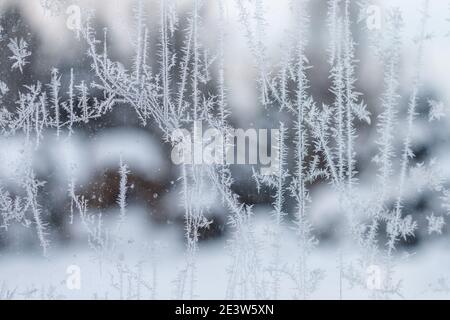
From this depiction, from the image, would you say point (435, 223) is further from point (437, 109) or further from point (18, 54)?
point (18, 54)

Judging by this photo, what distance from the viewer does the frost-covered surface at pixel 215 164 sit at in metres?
1.11

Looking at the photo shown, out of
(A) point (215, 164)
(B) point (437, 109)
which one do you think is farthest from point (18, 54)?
(B) point (437, 109)

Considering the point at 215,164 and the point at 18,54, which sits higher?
the point at 18,54

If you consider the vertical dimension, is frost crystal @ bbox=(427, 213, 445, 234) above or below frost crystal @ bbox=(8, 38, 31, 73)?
below

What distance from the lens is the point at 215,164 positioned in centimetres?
112

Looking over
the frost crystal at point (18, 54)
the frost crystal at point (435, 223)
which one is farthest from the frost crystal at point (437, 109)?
the frost crystal at point (18, 54)

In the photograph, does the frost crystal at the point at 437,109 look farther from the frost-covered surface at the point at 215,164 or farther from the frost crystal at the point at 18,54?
the frost crystal at the point at 18,54

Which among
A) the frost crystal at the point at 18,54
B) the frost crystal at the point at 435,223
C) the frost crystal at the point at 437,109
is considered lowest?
the frost crystal at the point at 435,223

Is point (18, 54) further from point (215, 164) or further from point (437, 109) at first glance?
point (437, 109)

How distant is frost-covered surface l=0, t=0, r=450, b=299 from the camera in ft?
3.65

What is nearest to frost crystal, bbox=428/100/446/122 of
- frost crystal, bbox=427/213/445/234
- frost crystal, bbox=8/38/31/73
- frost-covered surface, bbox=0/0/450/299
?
frost-covered surface, bbox=0/0/450/299

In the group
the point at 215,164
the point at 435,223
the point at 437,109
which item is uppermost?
the point at 437,109

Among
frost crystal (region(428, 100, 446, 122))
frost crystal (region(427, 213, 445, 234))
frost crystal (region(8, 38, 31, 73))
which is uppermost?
frost crystal (region(8, 38, 31, 73))

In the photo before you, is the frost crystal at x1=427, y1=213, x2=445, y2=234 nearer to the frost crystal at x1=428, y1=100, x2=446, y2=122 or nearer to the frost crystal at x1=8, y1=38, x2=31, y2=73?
the frost crystal at x1=428, y1=100, x2=446, y2=122
